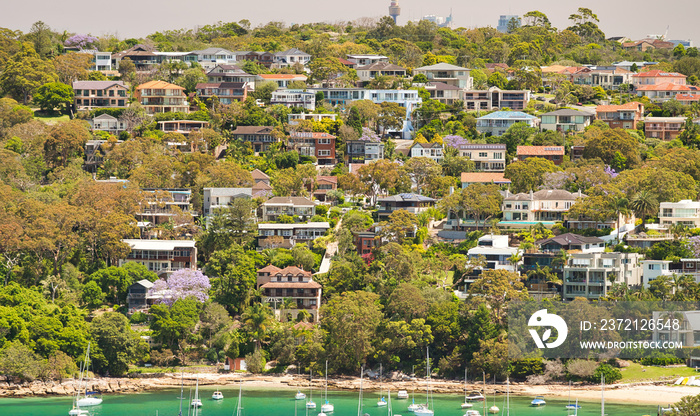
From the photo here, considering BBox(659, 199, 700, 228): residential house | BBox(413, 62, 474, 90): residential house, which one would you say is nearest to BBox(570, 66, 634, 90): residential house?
BBox(413, 62, 474, 90): residential house

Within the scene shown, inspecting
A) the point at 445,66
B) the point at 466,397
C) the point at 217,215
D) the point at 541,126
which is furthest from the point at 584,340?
the point at 445,66

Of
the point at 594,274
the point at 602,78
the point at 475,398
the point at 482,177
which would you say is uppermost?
the point at 602,78

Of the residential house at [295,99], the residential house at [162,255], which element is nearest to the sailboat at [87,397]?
the residential house at [162,255]

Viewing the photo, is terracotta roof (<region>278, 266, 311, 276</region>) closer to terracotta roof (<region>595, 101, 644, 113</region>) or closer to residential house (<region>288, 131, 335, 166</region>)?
residential house (<region>288, 131, 335, 166</region>)

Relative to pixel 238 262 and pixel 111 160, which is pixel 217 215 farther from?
pixel 111 160

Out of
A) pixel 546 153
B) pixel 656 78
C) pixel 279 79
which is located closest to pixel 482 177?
pixel 546 153

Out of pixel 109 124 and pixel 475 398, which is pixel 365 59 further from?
pixel 475 398
